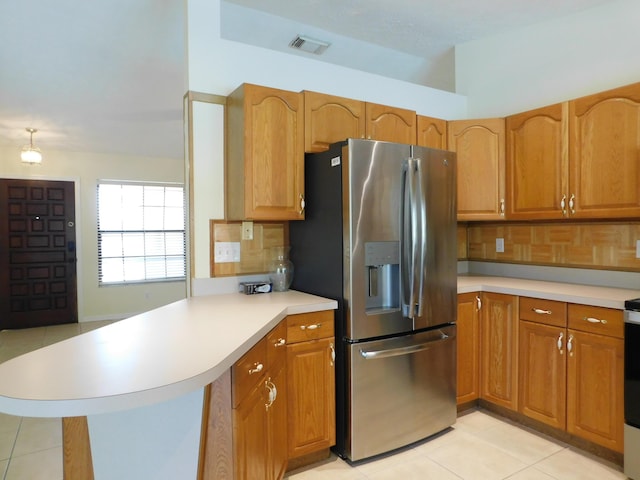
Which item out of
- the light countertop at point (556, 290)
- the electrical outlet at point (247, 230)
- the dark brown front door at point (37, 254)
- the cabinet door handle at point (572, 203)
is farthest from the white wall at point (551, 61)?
the dark brown front door at point (37, 254)

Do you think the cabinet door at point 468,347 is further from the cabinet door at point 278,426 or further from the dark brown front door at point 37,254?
the dark brown front door at point 37,254

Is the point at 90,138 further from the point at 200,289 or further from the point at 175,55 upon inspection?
the point at 200,289

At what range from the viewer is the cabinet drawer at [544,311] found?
2250 mm

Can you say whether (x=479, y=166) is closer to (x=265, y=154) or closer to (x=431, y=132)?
(x=431, y=132)

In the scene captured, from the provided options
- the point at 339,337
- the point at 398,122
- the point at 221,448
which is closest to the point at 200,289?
the point at 339,337

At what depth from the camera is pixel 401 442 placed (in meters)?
2.22

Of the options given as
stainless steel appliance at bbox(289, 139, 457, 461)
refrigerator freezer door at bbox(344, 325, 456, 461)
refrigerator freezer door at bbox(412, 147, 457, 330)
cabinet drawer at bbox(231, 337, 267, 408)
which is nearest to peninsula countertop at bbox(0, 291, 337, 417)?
cabinet drawer at bbox(231, 337, 267, 408)

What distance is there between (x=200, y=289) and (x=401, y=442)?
1.45 meters

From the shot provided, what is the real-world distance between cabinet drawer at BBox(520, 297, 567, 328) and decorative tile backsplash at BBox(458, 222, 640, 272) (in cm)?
59

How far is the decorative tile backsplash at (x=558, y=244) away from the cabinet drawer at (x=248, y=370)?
2273 millimetres

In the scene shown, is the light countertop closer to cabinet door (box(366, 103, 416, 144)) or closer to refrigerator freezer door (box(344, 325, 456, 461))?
refrigerator freezer door (box(344, 325, 456, 461))

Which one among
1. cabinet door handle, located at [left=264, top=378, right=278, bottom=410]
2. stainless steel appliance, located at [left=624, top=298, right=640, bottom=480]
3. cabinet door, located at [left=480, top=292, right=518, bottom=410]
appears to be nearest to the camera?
cabinet door handle, located at [left=264, top=378, right=278, bottom=410]

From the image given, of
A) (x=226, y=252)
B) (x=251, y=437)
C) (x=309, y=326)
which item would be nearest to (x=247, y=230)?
(x=226, y=252)

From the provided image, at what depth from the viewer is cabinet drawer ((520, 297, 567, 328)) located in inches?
88.6
